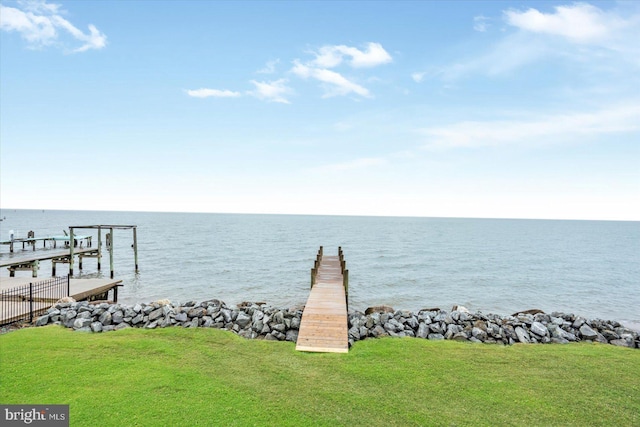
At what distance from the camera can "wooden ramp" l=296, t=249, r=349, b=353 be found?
33.7 ft

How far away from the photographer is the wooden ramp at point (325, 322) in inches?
404

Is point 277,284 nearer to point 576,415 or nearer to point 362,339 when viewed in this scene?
point 362,339

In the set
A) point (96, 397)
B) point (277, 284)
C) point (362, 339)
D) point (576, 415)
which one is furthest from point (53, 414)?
point (277, 284)

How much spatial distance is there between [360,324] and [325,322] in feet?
3.68

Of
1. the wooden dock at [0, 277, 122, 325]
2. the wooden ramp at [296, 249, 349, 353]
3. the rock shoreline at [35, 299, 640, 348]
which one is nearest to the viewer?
the wooden ramp at [296, 249, 349, 353]

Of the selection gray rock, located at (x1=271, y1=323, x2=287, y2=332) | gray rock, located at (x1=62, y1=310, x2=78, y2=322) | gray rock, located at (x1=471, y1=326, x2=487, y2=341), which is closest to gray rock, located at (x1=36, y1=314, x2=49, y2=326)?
gray rock, located at (x1=62, y1=310, x2=78, y2=322)

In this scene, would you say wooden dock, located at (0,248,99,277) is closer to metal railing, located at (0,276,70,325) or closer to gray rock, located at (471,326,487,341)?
metal railing, located at (0,276,70,325)

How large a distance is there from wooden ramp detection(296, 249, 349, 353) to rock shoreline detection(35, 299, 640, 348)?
13.7 inches

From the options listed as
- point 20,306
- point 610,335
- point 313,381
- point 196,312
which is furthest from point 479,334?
point 20,306

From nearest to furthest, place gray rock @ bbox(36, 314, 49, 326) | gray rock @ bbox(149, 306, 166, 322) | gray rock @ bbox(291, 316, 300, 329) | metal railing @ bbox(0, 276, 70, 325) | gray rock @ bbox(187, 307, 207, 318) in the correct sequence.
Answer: gray rock @ bbox(291, 316, 300, 329), gray rock @ bbox(36, 314, 49, 326), gray rock @ bbox(149, 306, 166, 322), gray rock @ bbox(187, 307, 207, 318), metal railing @ bbox(0, 276, 70, 325)

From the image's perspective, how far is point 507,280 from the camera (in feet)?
108

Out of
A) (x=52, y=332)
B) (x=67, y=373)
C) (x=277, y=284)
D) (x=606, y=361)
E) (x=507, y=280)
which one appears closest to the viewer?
(x=67, y=373)

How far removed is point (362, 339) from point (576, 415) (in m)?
5.43

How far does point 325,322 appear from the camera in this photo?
11.8 metres
